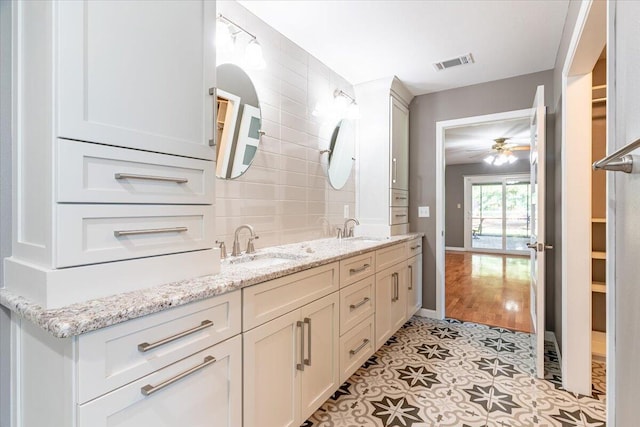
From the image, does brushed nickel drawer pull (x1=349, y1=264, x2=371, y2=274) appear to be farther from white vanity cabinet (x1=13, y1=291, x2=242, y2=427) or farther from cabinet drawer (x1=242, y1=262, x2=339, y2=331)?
white vanity cabinet (x1=13, y1=291, x2=242, y2=427)

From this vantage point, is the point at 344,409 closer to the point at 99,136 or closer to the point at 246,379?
the point at 246,379

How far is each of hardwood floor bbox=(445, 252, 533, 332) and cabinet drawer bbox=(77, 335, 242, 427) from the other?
2.86 m

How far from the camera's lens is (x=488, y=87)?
3215mm

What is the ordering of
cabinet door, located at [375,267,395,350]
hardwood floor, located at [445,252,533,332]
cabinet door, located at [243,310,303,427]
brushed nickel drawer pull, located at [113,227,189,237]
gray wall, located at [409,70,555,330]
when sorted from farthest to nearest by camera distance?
hardwood floor, located at [445,252,533,332], gray wall, located at [409,70,555,330], cabinet door, located at [375,267,395,350], cabinet door, located at [243,310,303,427], brushed nickel drawer pull, located at [113,227,189,237]

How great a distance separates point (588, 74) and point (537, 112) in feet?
1.06

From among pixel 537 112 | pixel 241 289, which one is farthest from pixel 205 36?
pixel 537 112

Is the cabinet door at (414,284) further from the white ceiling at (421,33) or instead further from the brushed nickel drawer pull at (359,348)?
the white ceiling at (421,33)

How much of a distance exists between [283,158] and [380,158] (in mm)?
1206

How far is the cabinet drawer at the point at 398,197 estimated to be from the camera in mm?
3156

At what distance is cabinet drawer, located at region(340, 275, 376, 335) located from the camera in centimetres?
194

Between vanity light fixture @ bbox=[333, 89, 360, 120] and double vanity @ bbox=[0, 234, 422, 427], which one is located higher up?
vanity light fixture @ bbox=[333, 89, 360, 120]

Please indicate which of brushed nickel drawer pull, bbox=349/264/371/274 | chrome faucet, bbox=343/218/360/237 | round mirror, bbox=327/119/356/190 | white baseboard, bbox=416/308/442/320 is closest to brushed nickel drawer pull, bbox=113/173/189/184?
brushed nickel drawer pull, bbox=349/264/371/274

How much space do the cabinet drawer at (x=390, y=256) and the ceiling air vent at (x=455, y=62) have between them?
163 centimetres

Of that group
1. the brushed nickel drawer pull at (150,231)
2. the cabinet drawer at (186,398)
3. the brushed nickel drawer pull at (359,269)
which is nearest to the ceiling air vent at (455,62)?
the brushed nickel drawer pull at (359,269)
